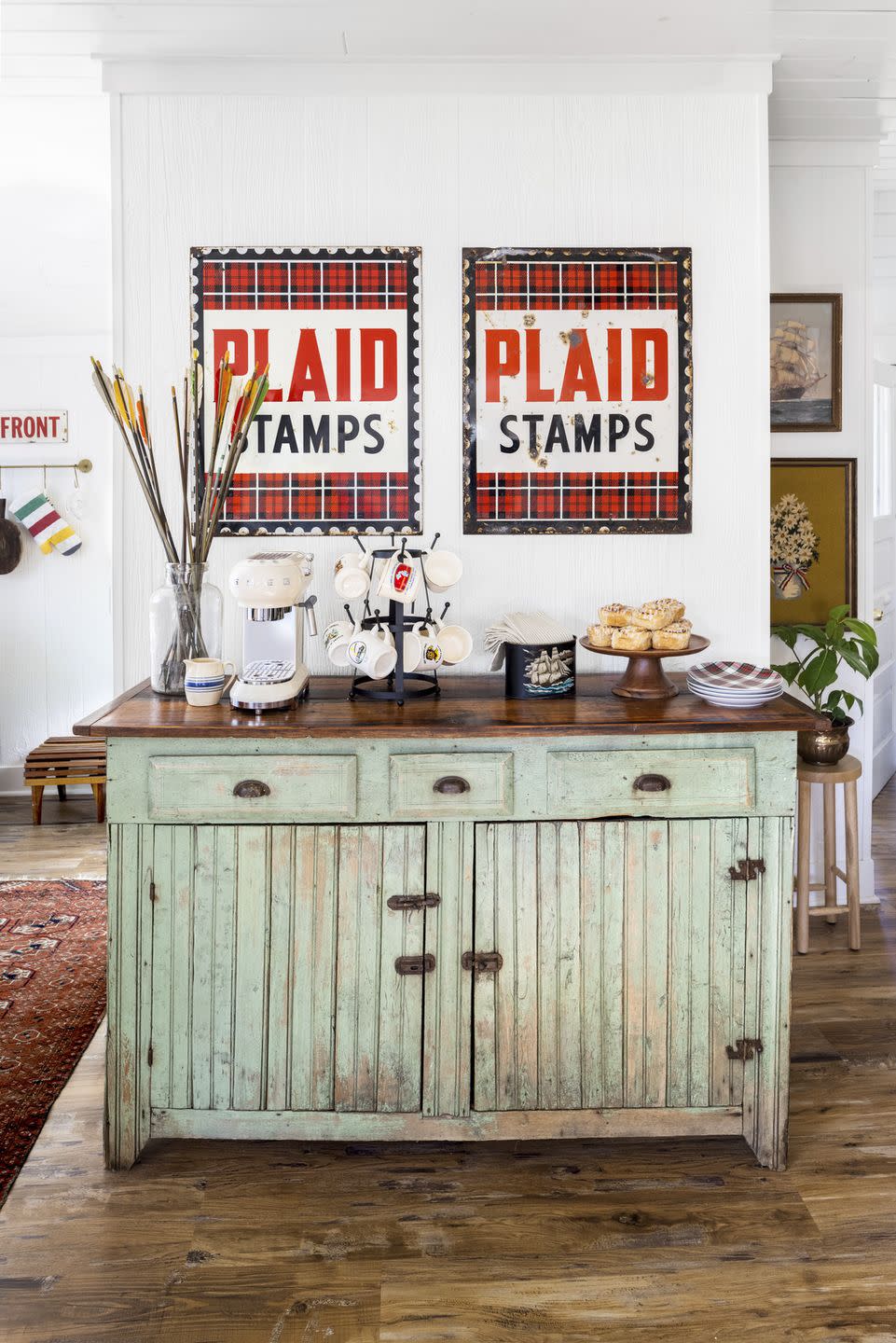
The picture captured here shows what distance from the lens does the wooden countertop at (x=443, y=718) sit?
219 cm

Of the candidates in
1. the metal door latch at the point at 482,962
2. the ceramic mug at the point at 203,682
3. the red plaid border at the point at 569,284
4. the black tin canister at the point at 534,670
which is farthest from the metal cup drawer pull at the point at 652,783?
the red plaid border at the point at 569,284

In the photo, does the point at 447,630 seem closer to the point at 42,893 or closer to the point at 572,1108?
the point at 572,1108

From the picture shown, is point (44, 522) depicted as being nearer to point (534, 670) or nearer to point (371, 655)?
point (371, 655)

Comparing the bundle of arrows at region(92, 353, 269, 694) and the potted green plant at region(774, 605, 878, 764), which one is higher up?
the bundle of arrows at region(92, 353, 269, 694)

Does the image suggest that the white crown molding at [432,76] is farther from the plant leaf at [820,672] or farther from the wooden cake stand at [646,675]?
the plant leaf at [820,672]

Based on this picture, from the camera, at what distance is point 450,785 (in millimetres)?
2240

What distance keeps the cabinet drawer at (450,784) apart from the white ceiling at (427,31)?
1.75 metres

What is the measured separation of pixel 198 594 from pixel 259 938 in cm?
83

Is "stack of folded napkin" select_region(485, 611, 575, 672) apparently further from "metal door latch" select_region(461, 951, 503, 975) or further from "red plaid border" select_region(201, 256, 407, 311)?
"red plaid border" select_region(201, 256, 407, 311)

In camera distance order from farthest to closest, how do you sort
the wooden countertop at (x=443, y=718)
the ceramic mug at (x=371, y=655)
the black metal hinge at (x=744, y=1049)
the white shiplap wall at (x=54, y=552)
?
the white shiplap wall at (x=54, y=552) < the ceramic mug at (x=371, y=655) < the black metal hinge at (x=744, y=1049) < the wooden countertop at (x=443, y=718)

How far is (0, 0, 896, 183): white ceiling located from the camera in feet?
7.97

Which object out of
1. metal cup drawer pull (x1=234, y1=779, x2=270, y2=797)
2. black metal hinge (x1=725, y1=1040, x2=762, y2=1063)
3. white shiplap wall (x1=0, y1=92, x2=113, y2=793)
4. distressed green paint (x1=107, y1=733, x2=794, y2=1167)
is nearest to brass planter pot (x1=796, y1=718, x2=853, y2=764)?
distressed green paint (x1=107, y1=733, x2=794, y2=1167)

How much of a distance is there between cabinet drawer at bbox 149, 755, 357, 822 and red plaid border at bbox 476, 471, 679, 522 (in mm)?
954

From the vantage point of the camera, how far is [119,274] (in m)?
2.76
